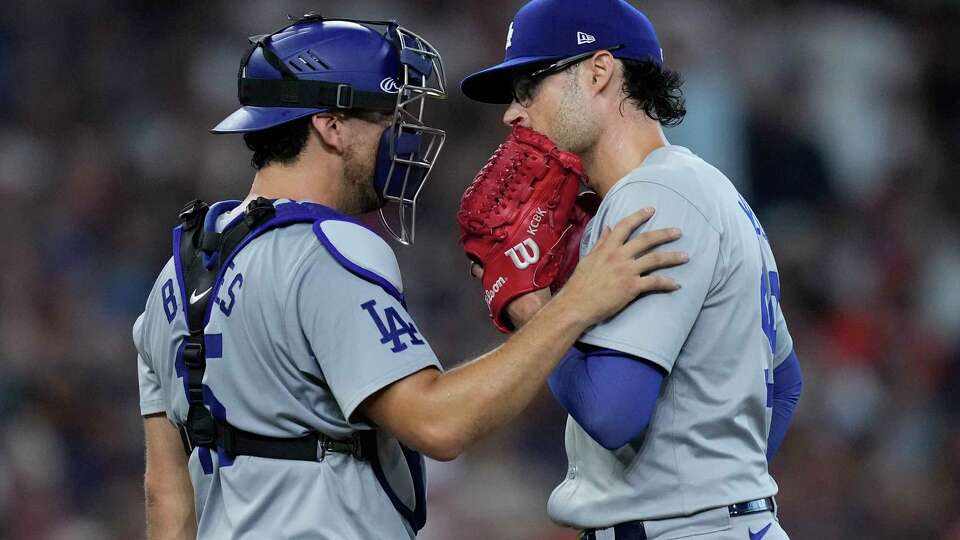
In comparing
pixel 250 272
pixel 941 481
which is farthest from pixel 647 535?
pixel 941 481

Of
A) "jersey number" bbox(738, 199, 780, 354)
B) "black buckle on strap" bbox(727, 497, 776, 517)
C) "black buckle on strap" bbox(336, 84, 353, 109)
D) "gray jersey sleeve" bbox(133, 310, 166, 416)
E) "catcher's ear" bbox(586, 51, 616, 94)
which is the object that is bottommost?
"black buckle on strap" bbox(727, 497, 776, 517)

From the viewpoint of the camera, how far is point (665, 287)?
9.81ft

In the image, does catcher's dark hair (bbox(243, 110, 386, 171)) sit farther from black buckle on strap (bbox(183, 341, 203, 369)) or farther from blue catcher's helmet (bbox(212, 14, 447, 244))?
black buckle on strap (bbox(183, 341, 203, 369))

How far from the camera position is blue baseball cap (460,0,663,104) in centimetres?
333

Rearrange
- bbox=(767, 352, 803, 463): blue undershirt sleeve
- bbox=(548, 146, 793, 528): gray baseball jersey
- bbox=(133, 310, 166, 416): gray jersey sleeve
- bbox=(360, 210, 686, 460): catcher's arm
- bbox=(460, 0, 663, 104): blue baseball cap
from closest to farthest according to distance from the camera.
A: bbox=(360, 210, 686, 460): catcher's arm < bbox=(548, 146, 793, 528): gray baseball jersey < bbox=(460, 0, 663, 104): blue baseball cap < bbox=(133, 310, 166, 416): gray jersey sleeve < bbox=(767, 352, 803, 463): blue undershirt sleeve

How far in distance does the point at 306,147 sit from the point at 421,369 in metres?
0.72

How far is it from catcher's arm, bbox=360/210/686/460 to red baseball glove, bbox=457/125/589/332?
0.26m

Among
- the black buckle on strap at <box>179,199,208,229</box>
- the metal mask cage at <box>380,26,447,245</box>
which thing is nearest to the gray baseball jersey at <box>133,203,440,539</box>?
the black buckle on strap at <box>179,199,208,229</box>

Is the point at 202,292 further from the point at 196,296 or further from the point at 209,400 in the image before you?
the point at 209,400

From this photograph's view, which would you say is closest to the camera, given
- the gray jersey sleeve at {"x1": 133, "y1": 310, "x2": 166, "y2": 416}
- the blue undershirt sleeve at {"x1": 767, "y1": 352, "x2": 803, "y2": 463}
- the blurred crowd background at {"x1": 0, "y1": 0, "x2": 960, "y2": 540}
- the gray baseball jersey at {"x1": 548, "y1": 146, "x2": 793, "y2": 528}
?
the gray baseball jersey at {"x1": 548, "y1": 146, "x2": 793, "y2": 528}

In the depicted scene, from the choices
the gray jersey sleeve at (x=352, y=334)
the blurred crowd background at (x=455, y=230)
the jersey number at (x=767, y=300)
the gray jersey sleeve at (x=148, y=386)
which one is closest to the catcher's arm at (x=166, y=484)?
the gray jersey sleeve at (x=148, y=386)

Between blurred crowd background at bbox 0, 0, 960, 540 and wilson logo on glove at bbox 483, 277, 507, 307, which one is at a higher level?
wilson logo on glove at bbox 483, 277, 507, 307

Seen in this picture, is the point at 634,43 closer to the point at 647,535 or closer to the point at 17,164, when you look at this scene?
the point at 647,535

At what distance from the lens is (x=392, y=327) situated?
2.98 m
